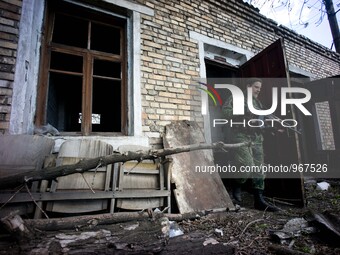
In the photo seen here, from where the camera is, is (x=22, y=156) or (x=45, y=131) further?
(x=45, y=131)

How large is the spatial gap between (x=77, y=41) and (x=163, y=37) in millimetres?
1644

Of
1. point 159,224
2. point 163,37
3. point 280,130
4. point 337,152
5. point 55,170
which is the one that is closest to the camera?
point 55,170

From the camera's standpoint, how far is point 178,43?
12.3ft

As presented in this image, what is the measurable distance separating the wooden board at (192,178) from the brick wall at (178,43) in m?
0.22

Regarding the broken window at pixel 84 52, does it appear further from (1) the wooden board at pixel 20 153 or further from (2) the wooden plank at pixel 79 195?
(2) the wooden plank at pixel 79 195

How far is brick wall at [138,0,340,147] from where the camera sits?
335cm

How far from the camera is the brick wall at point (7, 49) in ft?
7.98

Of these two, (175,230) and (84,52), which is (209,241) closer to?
(175,230)

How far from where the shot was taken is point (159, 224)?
80.0 inches

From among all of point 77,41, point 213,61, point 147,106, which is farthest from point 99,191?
point 213,61

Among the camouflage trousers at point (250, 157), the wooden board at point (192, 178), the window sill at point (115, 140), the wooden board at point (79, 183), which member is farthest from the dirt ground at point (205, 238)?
the window sill at point (115, 140)

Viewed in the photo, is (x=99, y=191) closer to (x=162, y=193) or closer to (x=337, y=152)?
(x=162, y=193)

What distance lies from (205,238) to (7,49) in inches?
117

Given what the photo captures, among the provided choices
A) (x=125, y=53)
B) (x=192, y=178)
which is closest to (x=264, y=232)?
(x=192, y=178)
